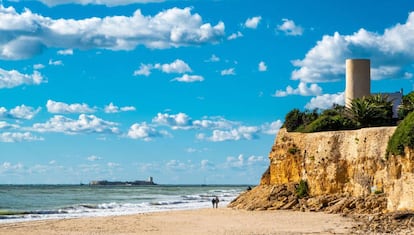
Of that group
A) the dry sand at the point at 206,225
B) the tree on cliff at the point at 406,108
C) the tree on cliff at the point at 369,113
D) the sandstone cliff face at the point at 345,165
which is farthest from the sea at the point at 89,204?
the tree on cliff at the point at 406,108

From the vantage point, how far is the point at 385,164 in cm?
3344

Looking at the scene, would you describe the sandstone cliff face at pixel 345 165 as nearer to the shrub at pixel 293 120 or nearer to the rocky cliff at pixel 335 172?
the rocky cliff at pixel 335 172

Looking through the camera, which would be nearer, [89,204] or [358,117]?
[358,117]

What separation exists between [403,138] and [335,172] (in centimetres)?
748

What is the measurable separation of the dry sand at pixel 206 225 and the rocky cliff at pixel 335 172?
2.35m

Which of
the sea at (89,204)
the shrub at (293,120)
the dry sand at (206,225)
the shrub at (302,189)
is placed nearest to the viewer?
the dry sand at (206,225)

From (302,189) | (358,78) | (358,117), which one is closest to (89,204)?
(302,189)

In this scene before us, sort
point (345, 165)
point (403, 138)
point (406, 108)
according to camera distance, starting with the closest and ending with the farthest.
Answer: point (403, 138)
point (345, 165)
point (406, 108)

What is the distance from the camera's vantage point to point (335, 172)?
121 feet

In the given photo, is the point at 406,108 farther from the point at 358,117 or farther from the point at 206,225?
the point at 206,225

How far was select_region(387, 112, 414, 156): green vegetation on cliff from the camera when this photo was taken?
2948cm

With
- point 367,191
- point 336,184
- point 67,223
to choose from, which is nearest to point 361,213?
point 367,191

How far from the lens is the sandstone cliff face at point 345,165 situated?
30297 millimetres

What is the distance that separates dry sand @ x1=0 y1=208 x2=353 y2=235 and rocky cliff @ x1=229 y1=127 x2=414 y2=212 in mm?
2351
